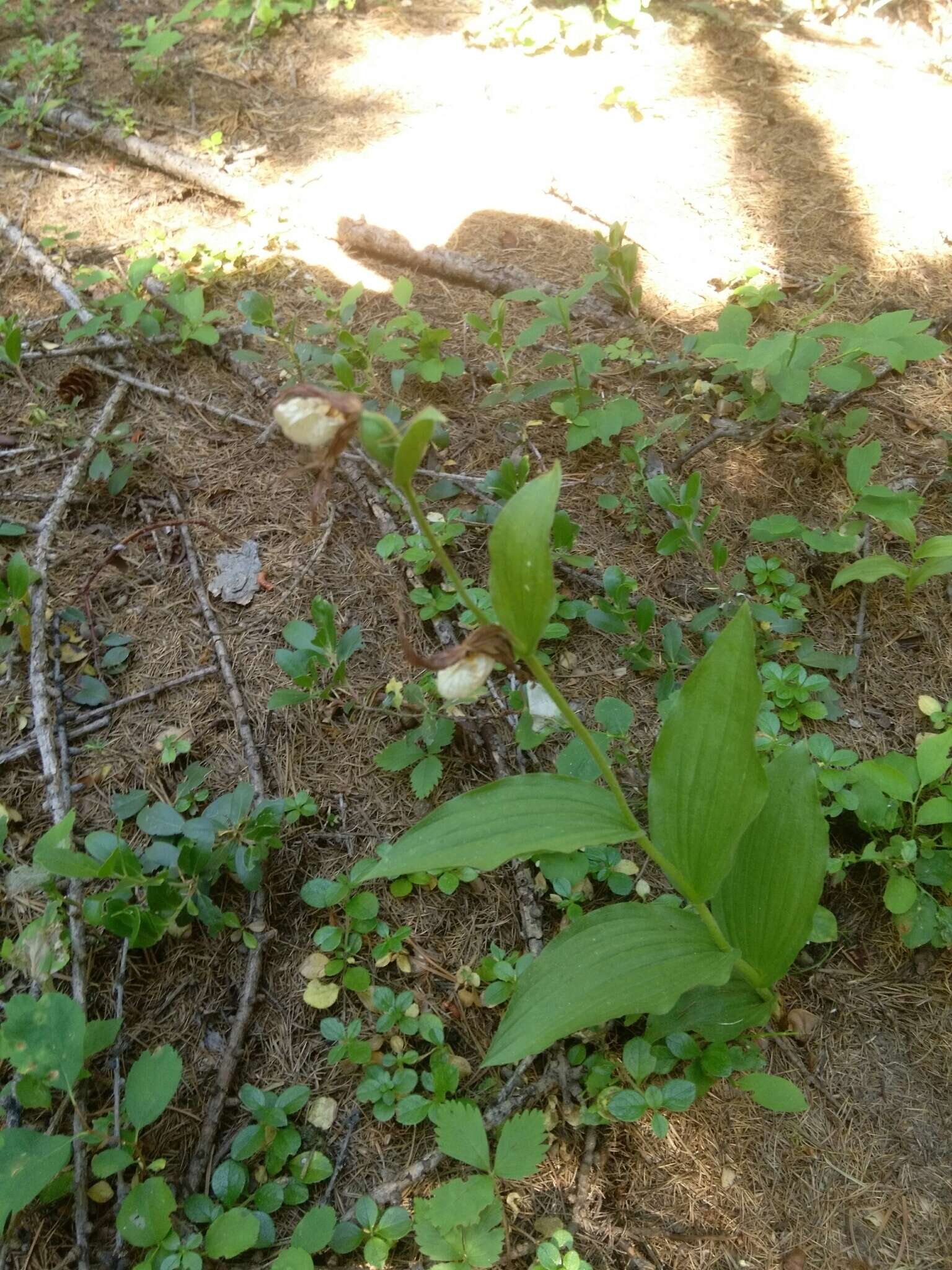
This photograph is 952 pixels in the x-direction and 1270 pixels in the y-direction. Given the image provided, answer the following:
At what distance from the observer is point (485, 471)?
2676 mm

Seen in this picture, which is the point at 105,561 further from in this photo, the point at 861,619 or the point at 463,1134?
the point at 861,619

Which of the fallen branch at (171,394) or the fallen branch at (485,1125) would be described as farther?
the fallen branch at (171,394)

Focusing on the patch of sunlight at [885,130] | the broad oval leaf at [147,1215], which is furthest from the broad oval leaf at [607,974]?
the patch of sunlight at [885,130]

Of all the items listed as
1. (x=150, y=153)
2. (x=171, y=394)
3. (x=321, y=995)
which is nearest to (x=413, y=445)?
(x=321, y=995)

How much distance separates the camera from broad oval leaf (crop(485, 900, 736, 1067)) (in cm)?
131

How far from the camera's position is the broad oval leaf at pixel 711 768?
140cm

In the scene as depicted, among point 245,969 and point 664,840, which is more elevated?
point 664,840

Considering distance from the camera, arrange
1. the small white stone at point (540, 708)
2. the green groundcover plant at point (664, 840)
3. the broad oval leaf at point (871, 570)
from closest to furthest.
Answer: the green groundcover plant at point (664, 840), the small white stone at point (540, 708), the broad oval leaf at point (871, 570)

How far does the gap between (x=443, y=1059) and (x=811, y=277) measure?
321 cm

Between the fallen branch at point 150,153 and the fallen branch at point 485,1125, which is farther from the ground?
the fallen branch at point 150,153

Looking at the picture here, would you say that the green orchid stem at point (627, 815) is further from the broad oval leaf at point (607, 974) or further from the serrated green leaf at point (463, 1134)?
the serrated green leaf at point (463, 1134)

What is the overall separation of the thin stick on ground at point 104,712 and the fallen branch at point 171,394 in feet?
3.50

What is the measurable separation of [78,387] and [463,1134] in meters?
2.84

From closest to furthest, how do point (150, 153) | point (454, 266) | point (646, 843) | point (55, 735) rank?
point (646, 843), point (55, 735), point (454, 266), point (150, 153)
